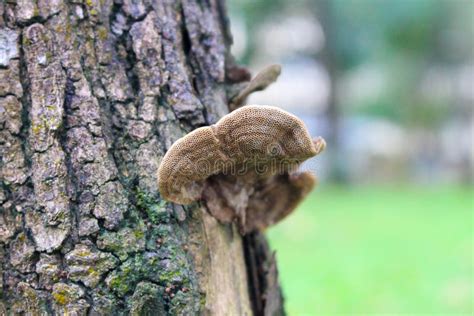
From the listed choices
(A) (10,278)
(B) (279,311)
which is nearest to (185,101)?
(A) (10,278)

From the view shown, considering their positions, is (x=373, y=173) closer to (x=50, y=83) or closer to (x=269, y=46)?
(x=269, y=46)

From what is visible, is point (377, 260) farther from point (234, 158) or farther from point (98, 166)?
point (98, 166)

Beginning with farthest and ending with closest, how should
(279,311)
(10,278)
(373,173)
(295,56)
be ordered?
(373,173) < (295,56) < (279,311) < (10,278)

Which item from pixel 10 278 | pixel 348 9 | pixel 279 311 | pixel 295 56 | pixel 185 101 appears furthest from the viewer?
pixel 295 56

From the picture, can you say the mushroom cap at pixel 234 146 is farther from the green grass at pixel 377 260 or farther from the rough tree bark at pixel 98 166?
the green grass at pixel 377 260

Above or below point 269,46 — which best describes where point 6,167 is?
below

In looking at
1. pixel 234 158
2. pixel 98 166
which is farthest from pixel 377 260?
pixel 98 166

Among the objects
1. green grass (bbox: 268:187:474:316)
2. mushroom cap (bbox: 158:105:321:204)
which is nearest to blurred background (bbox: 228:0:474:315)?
green grass (bbox: 268:187:474:316)
